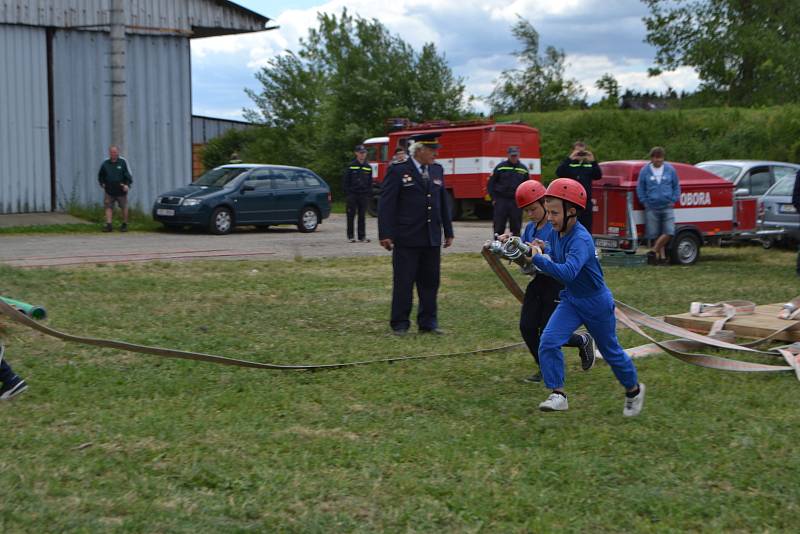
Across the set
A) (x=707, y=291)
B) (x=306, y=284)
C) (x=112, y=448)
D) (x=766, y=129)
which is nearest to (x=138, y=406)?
(x=112, y=448)

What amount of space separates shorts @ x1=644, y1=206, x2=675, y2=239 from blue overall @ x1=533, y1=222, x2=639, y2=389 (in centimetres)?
1015

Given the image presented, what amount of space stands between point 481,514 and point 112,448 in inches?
85.3

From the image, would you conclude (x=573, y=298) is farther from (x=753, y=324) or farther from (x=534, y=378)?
(x=753, y=324)

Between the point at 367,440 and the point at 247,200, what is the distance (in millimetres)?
16742

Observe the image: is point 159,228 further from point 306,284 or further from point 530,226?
point 530,226

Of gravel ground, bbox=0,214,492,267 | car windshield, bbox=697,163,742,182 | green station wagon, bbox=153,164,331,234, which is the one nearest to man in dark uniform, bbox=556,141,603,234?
gravel ground, bbox=0,214,492,267

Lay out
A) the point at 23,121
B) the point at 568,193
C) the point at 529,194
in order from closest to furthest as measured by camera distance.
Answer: the point at 568,193 → the point at 529,194 → the point at 23,121

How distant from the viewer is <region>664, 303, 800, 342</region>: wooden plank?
882cm

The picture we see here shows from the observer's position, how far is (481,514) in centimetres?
473

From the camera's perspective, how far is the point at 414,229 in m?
9.79

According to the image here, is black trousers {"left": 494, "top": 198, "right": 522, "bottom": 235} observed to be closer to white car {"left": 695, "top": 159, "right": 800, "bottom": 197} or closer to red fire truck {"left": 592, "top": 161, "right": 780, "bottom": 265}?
red fire truck {"left": 592, "top": 161, "right": 780, "bottom": 265}

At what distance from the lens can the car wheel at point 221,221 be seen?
2181cm

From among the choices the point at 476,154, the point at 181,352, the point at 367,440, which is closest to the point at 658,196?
the point at 181,352

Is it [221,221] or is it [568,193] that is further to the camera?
[221,221]
